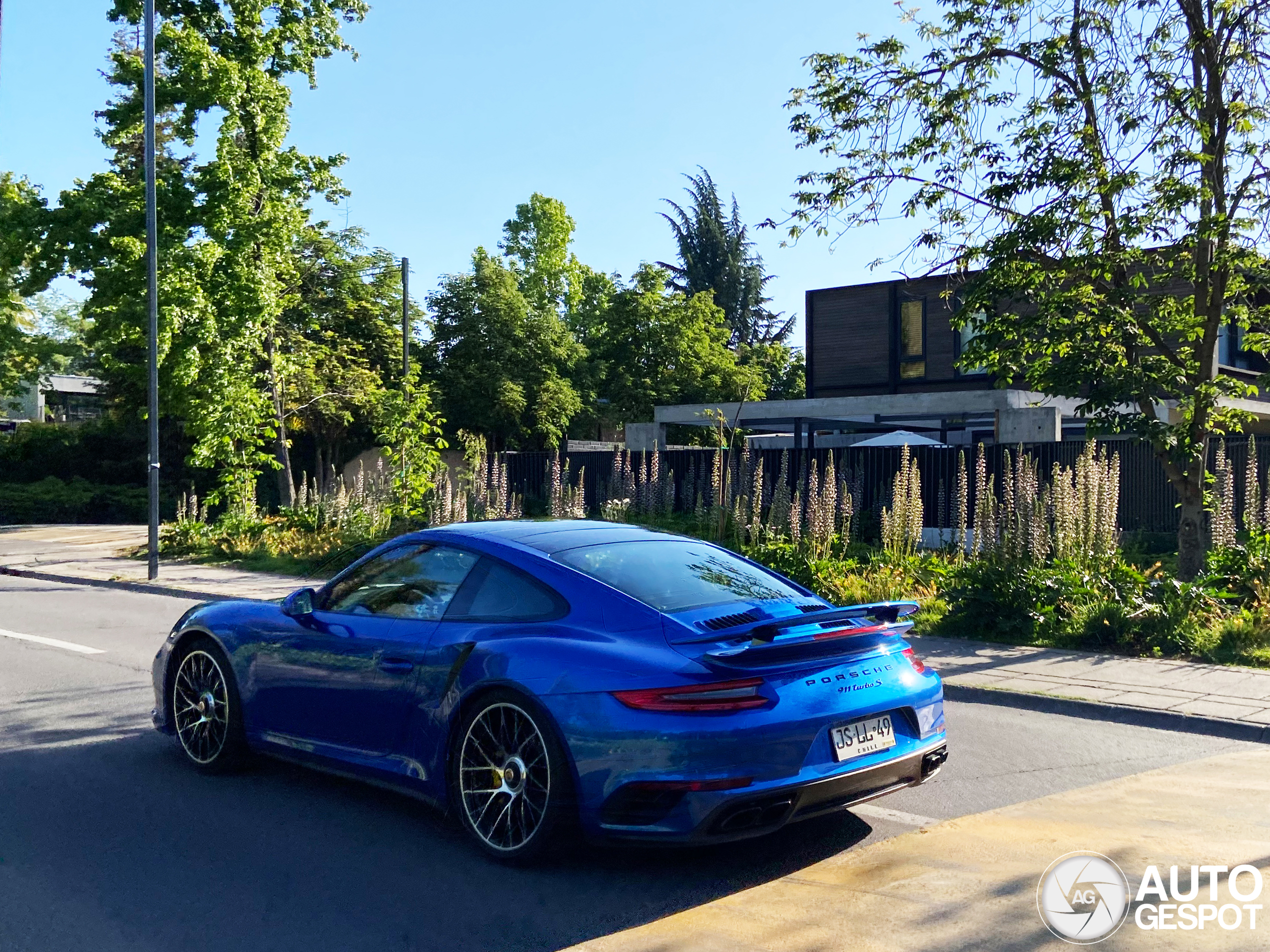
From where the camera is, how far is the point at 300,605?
20.9 feet

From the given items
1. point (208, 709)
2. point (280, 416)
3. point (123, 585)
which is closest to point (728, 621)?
point (208, 709)

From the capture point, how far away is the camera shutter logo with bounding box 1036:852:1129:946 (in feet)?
14.6

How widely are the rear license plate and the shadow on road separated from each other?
1.87 feet

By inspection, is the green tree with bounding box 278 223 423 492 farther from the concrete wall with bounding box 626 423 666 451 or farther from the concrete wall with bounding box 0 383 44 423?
the concrete wall with bounding box 0 383 44 423

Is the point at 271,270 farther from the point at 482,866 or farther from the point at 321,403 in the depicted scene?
the point at 482,866

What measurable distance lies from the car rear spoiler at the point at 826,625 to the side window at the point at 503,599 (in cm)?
71

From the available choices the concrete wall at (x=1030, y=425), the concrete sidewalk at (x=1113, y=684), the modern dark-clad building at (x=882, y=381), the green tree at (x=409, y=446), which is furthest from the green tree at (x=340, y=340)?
the concrete sidewalk at (x=1113, y=684)

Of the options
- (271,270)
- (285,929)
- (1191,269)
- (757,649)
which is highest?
(271,270)

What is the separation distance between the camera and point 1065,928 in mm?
4445

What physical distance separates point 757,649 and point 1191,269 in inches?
398

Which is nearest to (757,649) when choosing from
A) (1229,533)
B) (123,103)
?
(1229,533)

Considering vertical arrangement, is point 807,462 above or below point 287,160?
below

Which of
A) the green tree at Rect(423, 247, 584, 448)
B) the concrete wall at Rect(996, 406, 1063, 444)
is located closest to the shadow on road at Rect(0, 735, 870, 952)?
the concrete wall at Rect(996, 406, 1063, 444)

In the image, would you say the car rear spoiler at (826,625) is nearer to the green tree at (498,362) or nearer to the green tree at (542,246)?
the green tree at (498,362)
